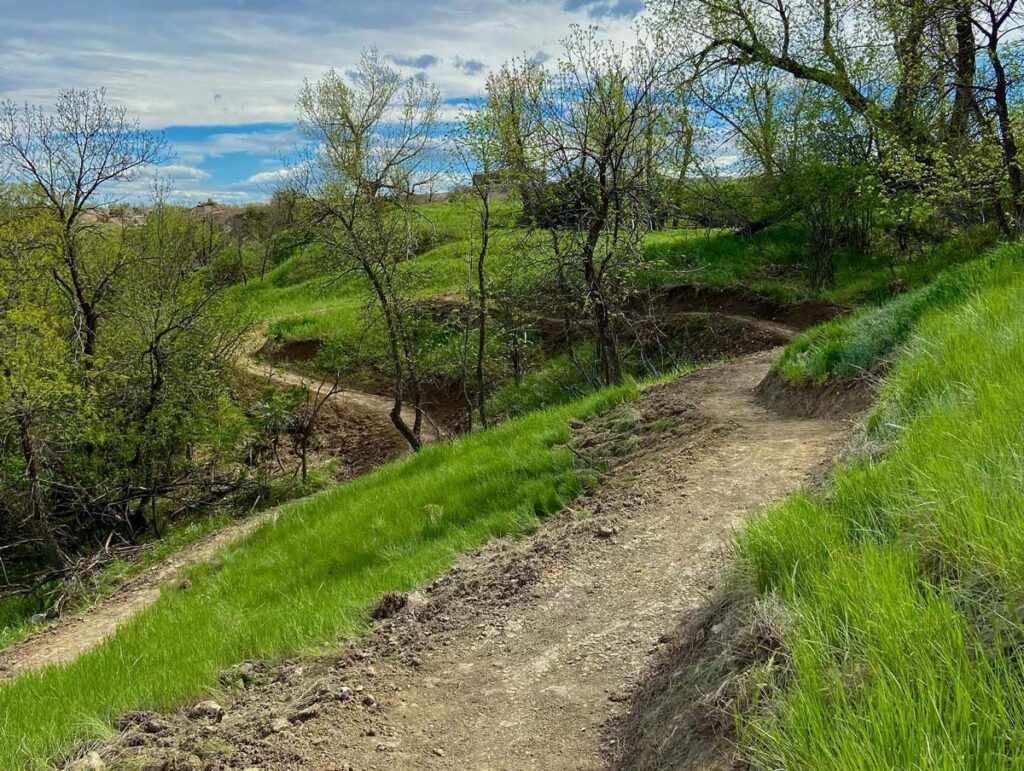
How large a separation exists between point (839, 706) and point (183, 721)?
3287 millimetres

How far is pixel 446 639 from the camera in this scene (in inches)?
165

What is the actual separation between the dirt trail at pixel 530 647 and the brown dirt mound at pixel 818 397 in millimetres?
414

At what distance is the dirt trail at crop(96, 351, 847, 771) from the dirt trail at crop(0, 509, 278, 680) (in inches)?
168

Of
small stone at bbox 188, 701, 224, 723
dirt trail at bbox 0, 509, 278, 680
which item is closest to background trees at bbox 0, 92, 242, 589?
dirt trail at bbox 0, 509, 278, 680

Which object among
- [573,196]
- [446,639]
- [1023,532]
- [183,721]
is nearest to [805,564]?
[1023,532]

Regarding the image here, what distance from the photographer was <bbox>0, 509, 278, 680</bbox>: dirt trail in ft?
23.8

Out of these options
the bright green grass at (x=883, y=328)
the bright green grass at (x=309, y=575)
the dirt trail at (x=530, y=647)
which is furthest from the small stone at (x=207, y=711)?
the bright green grass at (x=883, y=328)

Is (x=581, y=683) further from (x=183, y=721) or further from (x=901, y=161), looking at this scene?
(x=901, y=161)

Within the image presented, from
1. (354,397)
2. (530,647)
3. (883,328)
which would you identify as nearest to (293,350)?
(354,397)

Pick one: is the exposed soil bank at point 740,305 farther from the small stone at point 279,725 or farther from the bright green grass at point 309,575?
the small stone at point 279,725

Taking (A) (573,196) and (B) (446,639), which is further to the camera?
(A) (573,196)

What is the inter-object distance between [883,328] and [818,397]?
2.75 feet

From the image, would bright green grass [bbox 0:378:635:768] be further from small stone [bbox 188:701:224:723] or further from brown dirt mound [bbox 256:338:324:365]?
brown dirt mound [bbox 256:338:324:365]

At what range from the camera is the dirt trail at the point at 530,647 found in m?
3.13
